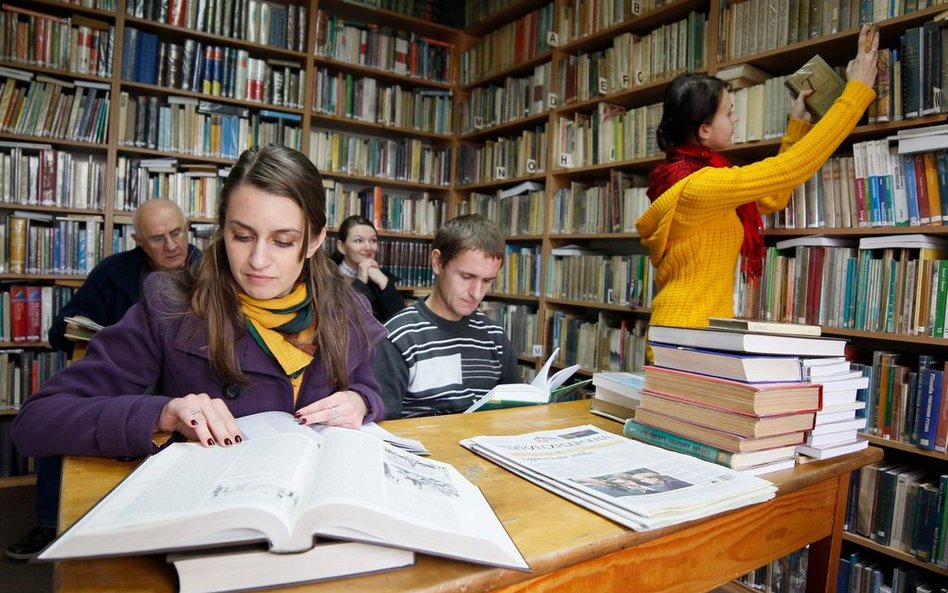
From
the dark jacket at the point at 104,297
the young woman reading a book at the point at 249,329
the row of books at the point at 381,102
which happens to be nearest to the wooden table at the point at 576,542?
the young woman reading a book at the point at 249,329

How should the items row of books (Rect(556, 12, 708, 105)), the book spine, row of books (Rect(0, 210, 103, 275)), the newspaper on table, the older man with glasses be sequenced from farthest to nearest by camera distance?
row of books (Rect(0, 210, 103, 275)) → row of books (Rect(556, 12, 708, 105)) → the older man with glasses → the book spine → the newspaper on table

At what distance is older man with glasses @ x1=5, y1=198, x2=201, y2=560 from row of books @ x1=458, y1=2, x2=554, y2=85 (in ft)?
7.24

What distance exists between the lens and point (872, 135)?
79.5 inches

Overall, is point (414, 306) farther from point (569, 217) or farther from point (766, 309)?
point (569, 217)

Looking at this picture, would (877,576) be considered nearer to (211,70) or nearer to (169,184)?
(169,184)

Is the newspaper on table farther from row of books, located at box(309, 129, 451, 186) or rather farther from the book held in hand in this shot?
row of books, located at box(309, 129, 451, 186)

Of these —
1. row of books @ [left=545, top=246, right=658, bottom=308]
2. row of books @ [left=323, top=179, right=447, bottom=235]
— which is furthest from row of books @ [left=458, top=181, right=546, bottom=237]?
row of books @ [left=323, top=179, right=447, bottom=235]

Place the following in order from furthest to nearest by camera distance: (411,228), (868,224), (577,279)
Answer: (411,228), (577,279), (868,224)

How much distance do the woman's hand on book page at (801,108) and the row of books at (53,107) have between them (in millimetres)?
3246

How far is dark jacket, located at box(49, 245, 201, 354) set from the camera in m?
2.38

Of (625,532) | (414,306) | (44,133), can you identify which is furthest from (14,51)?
(625,532)

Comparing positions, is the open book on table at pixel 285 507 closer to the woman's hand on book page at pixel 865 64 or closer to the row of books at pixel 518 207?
the woman's hand on book page at pixel 865 64

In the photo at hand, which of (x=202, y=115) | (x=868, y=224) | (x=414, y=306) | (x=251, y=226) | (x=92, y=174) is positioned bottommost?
(x=414, y=306)

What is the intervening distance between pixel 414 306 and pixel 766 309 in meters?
1.35
